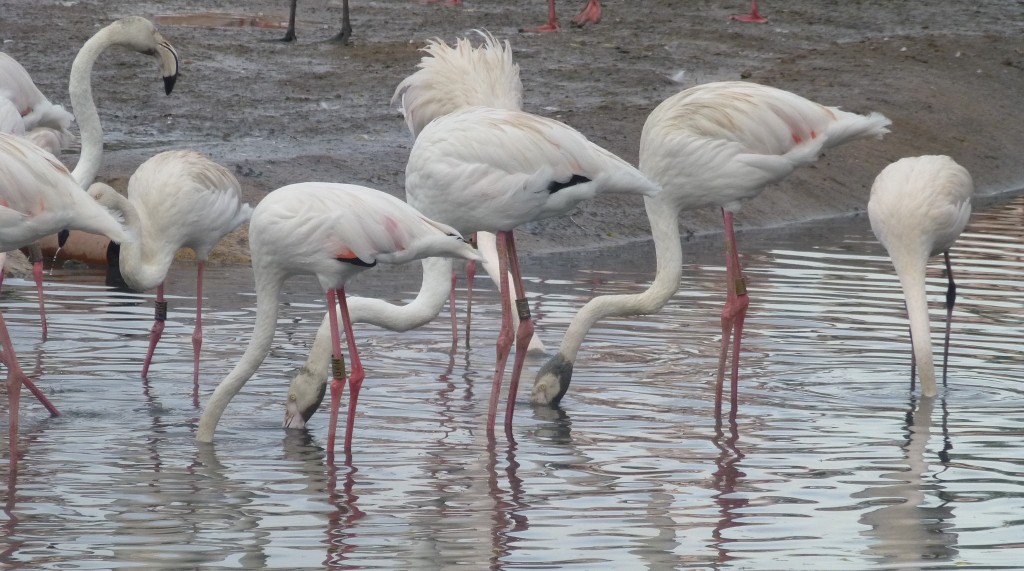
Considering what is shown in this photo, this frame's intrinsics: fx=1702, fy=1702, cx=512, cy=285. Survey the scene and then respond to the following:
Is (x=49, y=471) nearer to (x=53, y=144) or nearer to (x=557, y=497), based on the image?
(x=557, y=497)

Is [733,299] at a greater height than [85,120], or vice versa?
[85,120]

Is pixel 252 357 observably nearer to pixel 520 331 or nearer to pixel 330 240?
pixel 330 240

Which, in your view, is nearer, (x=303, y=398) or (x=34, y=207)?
(x=34, y=207)

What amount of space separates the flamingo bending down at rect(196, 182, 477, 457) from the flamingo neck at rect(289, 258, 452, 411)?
32 cm

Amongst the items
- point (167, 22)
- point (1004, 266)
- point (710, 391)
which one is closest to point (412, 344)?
point (710, 391)

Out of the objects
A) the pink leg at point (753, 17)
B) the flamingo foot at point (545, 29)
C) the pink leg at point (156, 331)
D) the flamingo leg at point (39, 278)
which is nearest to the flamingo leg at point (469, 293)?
the pink leg at point (156, 331)

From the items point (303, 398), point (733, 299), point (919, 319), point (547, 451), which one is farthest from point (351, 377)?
point (919, 319)

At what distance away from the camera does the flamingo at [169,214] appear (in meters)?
6.90

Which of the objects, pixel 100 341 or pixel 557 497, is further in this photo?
pixel 100 341

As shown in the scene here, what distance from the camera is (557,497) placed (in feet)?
17.1

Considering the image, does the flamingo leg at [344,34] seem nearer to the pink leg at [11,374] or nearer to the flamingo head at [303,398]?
the flamingo head at [303,398]

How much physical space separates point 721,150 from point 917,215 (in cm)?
99

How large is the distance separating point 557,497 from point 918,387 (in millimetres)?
2195

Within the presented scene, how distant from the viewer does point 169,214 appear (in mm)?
7004
